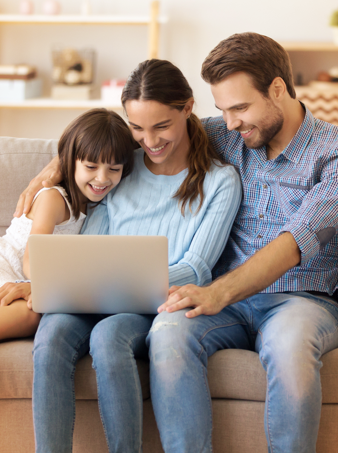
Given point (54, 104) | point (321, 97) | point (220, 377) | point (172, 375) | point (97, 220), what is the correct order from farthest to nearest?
1. point (54, 104)
2. point (321, 97)
3. point (97, 220)
4. point (220, 377)
5. point (172, 375)

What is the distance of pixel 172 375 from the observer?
3.53ft

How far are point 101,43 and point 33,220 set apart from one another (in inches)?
87.6

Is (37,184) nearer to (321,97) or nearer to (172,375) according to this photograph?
(172,375)

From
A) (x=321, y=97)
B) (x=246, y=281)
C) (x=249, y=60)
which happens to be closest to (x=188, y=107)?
(x=249, y=60)

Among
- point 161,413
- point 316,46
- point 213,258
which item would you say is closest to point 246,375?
point 161,413

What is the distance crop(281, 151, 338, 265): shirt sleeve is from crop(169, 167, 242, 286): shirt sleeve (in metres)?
0.20

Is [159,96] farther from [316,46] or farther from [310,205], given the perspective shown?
[316,46]

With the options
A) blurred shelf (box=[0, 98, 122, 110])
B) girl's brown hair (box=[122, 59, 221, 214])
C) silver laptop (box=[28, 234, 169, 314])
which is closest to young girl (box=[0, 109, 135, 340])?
girl's brown hair (box=[122, 59, 221, 214])

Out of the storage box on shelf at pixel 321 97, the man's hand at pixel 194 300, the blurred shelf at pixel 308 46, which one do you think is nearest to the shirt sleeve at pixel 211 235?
the man's hand at pixel 194 300

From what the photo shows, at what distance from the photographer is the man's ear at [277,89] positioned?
1391 mm

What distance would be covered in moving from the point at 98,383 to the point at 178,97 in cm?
80

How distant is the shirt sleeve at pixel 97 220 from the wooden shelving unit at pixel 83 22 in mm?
1685

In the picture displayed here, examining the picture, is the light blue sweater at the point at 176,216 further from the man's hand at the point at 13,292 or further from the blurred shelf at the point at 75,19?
the blurred shelf at the point at 75,19

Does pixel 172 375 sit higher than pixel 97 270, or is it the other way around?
pixel 97 270
